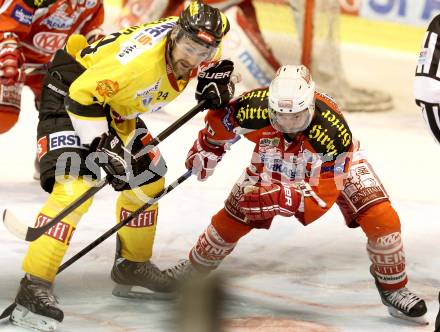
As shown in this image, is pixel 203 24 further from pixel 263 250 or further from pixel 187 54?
pixel 263 250

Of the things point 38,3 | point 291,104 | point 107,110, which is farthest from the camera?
point 38,3

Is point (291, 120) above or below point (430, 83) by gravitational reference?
below

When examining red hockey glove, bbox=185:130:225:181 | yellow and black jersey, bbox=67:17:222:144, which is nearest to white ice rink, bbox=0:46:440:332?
red hockey glove, bbox=185:130:225:181

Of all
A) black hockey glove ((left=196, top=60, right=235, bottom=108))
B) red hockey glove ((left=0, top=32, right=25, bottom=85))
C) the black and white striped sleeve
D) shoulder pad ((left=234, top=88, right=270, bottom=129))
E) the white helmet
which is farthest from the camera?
red hockey glove ((left=0, top=32, right=25, bottom=85))

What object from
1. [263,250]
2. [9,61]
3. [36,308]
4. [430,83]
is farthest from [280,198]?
[9,61]

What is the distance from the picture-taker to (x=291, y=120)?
3316 mm

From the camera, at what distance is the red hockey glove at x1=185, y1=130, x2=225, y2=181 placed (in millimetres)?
3717

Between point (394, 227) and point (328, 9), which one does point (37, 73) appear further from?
point (328, 9)

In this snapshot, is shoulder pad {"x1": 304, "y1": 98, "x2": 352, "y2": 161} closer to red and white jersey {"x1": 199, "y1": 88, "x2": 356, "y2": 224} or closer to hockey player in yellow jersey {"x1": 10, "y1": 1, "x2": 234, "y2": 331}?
red and white jersey {"x1": 199, "y1": 88, "x2": 356, "y2": 224}

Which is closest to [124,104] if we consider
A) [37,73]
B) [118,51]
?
[118,51]

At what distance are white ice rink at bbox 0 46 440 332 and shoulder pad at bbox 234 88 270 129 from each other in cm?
61

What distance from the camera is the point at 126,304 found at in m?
3.66

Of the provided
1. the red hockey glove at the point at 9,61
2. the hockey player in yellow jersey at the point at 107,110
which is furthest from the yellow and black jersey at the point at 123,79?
the red hockey glove at the point at 9,61

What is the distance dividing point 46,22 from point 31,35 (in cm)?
10
